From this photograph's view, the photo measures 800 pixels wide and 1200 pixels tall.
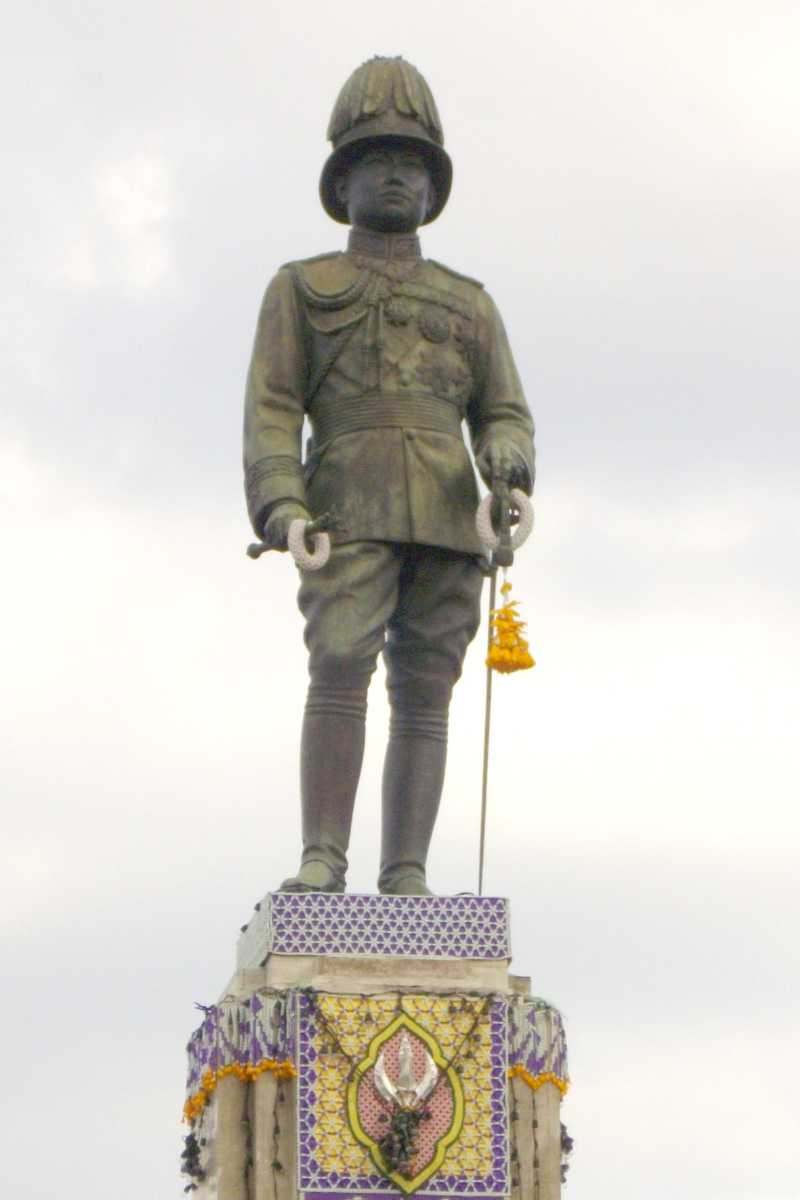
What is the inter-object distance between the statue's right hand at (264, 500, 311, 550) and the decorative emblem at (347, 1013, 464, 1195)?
7.57 ft

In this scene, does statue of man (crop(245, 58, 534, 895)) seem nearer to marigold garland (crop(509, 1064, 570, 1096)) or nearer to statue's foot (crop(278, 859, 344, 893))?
statue's foot (crop(278, 859, 344, 893))

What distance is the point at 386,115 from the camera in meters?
14.4

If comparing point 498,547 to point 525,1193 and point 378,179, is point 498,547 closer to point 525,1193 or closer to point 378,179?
point 378,179

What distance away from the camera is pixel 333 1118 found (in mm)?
12938

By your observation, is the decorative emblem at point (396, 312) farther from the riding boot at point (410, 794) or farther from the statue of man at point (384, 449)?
the riding boot at point (410, 794)

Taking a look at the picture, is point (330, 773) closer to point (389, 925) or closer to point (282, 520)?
point (389, 925)

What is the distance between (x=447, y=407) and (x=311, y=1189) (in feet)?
12.7

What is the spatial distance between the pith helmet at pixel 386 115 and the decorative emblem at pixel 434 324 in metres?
0.73

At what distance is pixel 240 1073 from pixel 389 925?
943 millimetres


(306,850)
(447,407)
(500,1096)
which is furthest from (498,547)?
(500,1096)

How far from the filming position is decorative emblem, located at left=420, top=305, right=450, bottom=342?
14320 mm

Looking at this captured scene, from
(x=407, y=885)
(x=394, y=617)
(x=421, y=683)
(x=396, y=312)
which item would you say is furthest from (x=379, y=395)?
(x=407, y=885)

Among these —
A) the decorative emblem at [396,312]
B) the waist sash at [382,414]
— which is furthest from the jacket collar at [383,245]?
the waist sash at [382,414]

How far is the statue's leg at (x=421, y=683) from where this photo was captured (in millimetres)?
13883
